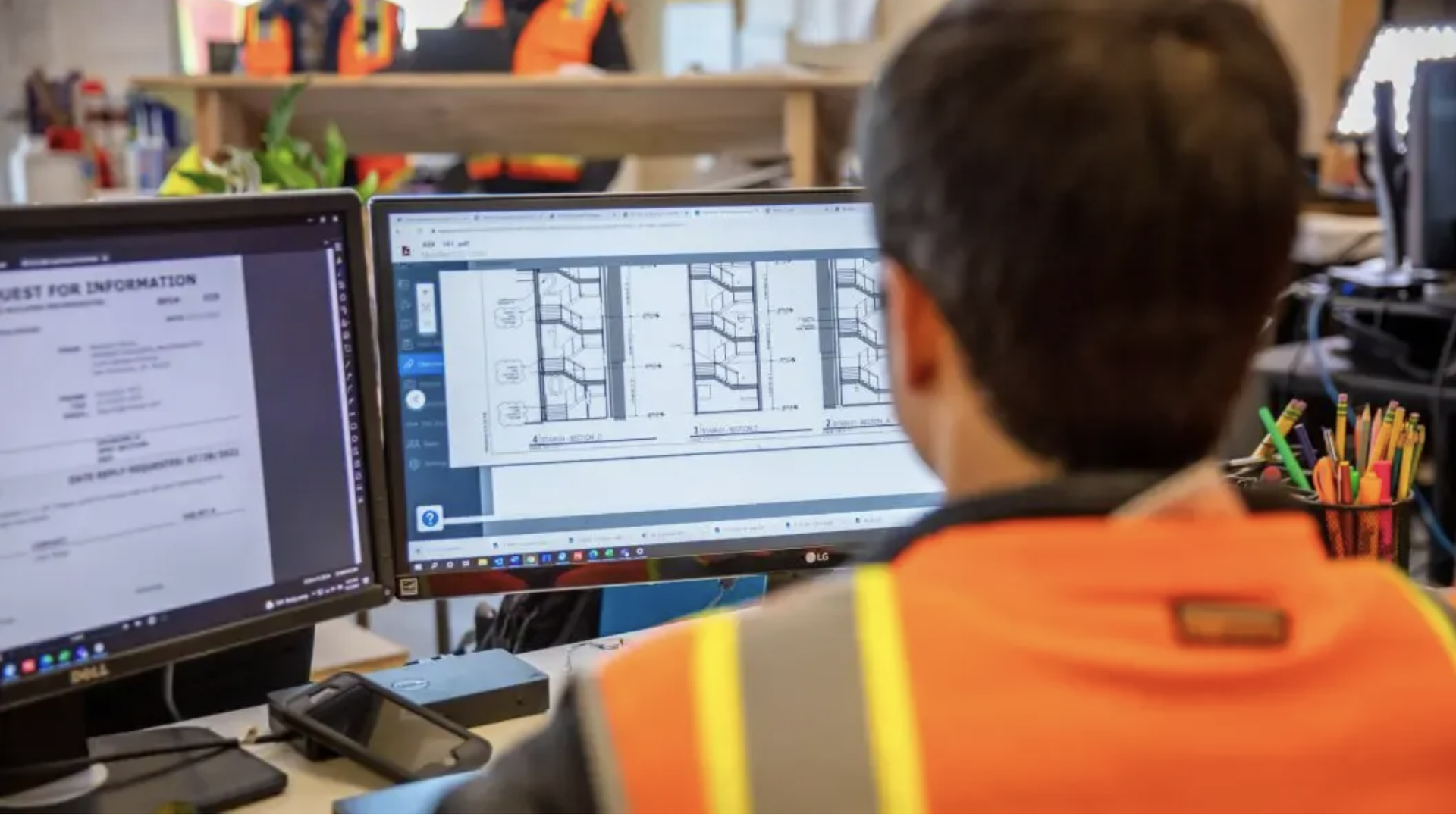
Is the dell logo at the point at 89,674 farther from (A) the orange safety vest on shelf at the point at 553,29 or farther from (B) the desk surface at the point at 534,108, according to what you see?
(A) the orange safety vest on shelf at the point at 553,29

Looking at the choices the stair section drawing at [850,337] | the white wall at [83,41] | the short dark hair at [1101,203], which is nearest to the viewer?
the short dark hair at [1101,203]

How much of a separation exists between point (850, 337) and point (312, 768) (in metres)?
0.55

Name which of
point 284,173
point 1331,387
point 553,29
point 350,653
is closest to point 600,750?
point 350,653

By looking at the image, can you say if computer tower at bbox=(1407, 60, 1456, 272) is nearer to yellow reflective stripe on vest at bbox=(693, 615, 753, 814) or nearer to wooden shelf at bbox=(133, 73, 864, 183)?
wooden shelf at bbox=(133, 73, 864, 183)

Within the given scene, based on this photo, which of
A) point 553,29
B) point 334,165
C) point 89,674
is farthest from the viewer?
point 553,29

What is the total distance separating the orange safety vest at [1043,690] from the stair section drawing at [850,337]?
25.8 inches

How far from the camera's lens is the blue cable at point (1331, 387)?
2402 mm

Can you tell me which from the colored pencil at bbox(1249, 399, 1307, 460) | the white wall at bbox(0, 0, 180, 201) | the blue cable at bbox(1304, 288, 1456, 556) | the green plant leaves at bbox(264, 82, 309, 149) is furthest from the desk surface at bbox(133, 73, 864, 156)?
the white wall at bbox(0, 0, 180, 201)

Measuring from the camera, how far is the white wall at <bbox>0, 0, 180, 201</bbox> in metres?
7.41

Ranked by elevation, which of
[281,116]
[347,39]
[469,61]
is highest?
[347,39]

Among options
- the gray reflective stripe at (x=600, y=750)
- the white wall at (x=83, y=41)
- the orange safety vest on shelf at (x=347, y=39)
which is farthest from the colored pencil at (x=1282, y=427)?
the white wall at (x=83, y=41)

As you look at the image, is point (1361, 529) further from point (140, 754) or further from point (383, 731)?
point (140, 754)

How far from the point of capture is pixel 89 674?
39.1 inches

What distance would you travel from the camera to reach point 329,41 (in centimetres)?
518
